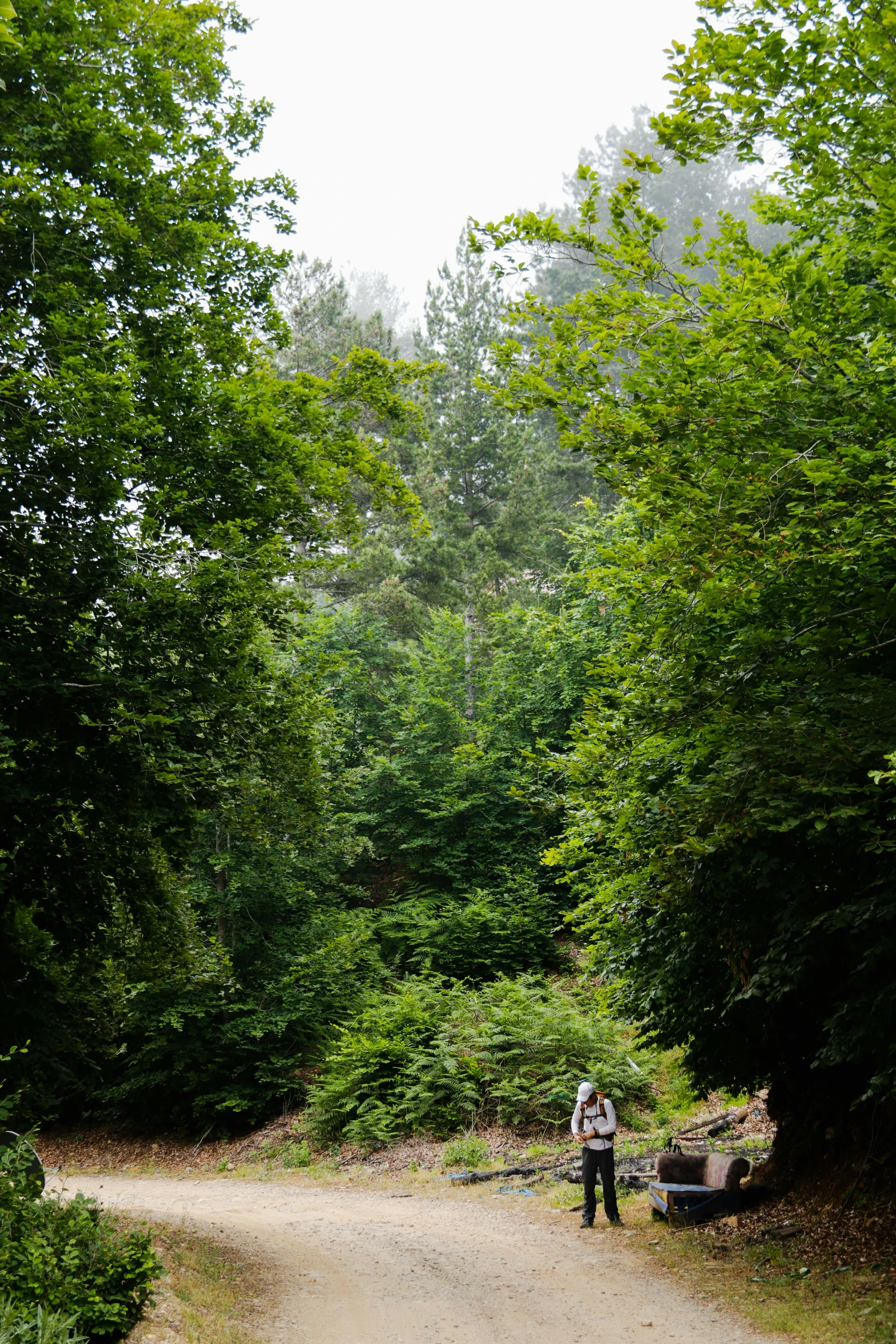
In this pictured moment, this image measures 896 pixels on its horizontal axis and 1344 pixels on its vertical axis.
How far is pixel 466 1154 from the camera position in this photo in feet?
47.6

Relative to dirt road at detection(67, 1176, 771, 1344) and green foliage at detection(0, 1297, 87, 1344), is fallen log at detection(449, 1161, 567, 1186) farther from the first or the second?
green foliage at detection(0, 1297, 87, 1344)

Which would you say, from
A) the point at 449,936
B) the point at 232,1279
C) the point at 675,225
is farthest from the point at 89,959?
the point at 675,225

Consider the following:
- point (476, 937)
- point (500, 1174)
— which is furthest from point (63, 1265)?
point (476, 937)

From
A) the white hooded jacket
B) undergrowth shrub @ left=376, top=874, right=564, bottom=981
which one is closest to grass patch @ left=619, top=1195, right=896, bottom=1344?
the white hooded jacket

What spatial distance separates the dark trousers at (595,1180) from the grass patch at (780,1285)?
0.55m

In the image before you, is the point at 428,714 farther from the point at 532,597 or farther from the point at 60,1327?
the point at 60,1327

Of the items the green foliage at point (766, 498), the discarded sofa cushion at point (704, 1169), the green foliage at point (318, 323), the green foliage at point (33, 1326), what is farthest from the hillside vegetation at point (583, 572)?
the green foliage at point (318, 323)

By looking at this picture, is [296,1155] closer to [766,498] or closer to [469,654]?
[766,498]

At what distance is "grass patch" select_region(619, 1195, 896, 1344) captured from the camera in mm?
6293

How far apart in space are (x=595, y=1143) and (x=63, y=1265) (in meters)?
5.64

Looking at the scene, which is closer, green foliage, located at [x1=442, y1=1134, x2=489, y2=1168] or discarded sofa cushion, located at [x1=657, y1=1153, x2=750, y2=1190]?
discarded sofa cushion, located at [x1=657, y1=1153, x2=750, y2=1190]

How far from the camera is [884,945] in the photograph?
6648mm

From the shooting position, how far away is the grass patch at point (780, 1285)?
20.6 ft

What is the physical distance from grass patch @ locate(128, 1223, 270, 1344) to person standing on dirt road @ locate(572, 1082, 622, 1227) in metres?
3.28
